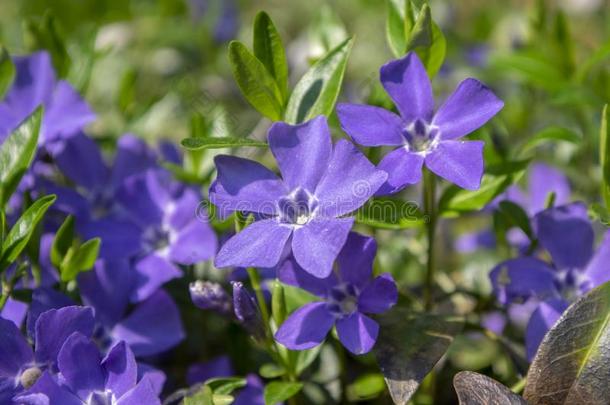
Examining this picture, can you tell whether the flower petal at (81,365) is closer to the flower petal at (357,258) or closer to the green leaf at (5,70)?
the flower petal at (357,258)

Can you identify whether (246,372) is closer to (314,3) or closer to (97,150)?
(97,150)

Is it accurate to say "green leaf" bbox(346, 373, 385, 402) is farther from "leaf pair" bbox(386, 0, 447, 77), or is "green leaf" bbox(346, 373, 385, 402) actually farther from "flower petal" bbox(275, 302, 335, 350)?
"leaf pair" bbox(386, 0, 447, 77)

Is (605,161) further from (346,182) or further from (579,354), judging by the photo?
(346,182)

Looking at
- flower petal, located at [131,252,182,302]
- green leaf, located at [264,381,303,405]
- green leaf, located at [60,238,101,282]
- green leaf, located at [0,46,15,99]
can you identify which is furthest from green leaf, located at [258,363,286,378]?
green leaf, located at [0,46,15,99]

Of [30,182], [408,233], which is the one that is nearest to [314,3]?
[408,233]

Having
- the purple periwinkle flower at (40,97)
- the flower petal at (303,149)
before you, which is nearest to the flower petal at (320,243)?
the flower petal at (303,149)
